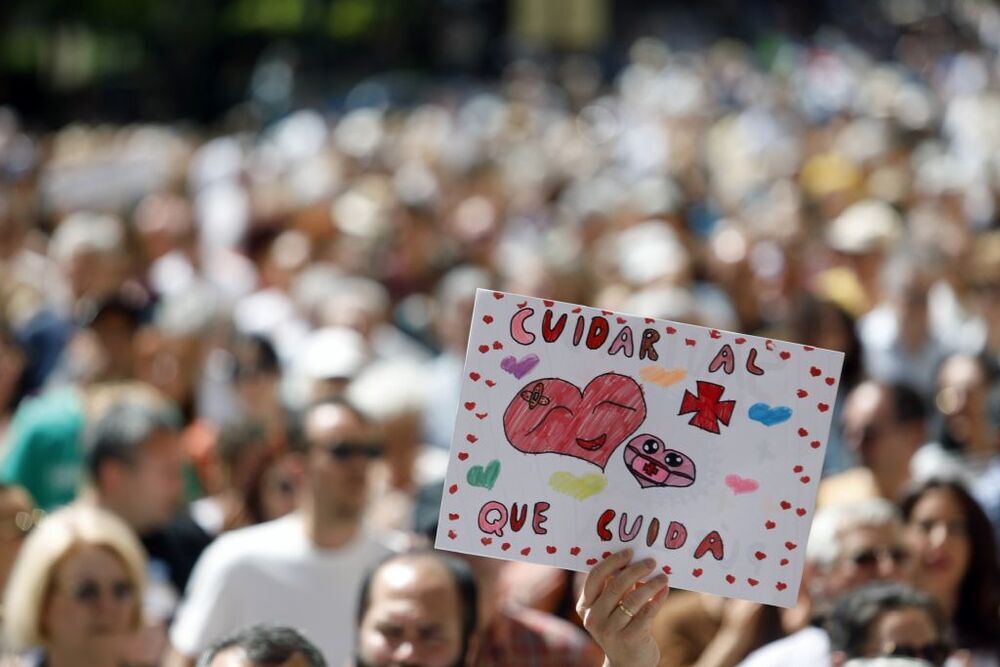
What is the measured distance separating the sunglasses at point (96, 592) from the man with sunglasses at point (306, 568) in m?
0.24

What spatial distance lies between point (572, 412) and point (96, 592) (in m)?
1.95

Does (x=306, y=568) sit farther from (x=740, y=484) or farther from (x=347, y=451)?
(x=740, y=484)

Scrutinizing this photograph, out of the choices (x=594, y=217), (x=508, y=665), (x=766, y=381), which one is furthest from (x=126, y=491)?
(x=594, y=217)

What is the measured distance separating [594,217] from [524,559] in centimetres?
957

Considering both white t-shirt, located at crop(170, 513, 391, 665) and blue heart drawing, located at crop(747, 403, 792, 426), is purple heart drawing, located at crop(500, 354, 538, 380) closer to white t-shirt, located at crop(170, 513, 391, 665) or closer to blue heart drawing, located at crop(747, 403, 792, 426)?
blue heart drawing, located at crop(747, 403, 792, 426)

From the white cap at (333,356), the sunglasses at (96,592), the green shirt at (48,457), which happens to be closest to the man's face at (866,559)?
the sunglasses at (96,592)

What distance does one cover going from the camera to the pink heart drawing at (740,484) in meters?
3.80

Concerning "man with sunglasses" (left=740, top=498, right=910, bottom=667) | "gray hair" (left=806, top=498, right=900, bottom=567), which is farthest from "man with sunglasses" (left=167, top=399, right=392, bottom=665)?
"gray hair" (left=806, top=498, right=900, bottom=567)

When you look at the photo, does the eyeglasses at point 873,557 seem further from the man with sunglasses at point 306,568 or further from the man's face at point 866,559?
the man with sunglasses at point 306,568

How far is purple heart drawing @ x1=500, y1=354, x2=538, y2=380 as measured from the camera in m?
3.78

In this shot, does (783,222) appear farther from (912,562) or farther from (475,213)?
(912,562)

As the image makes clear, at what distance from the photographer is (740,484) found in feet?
12.5

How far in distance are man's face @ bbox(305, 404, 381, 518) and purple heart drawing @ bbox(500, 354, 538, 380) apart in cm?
192

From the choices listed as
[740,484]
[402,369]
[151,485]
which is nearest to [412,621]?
[740,484]
